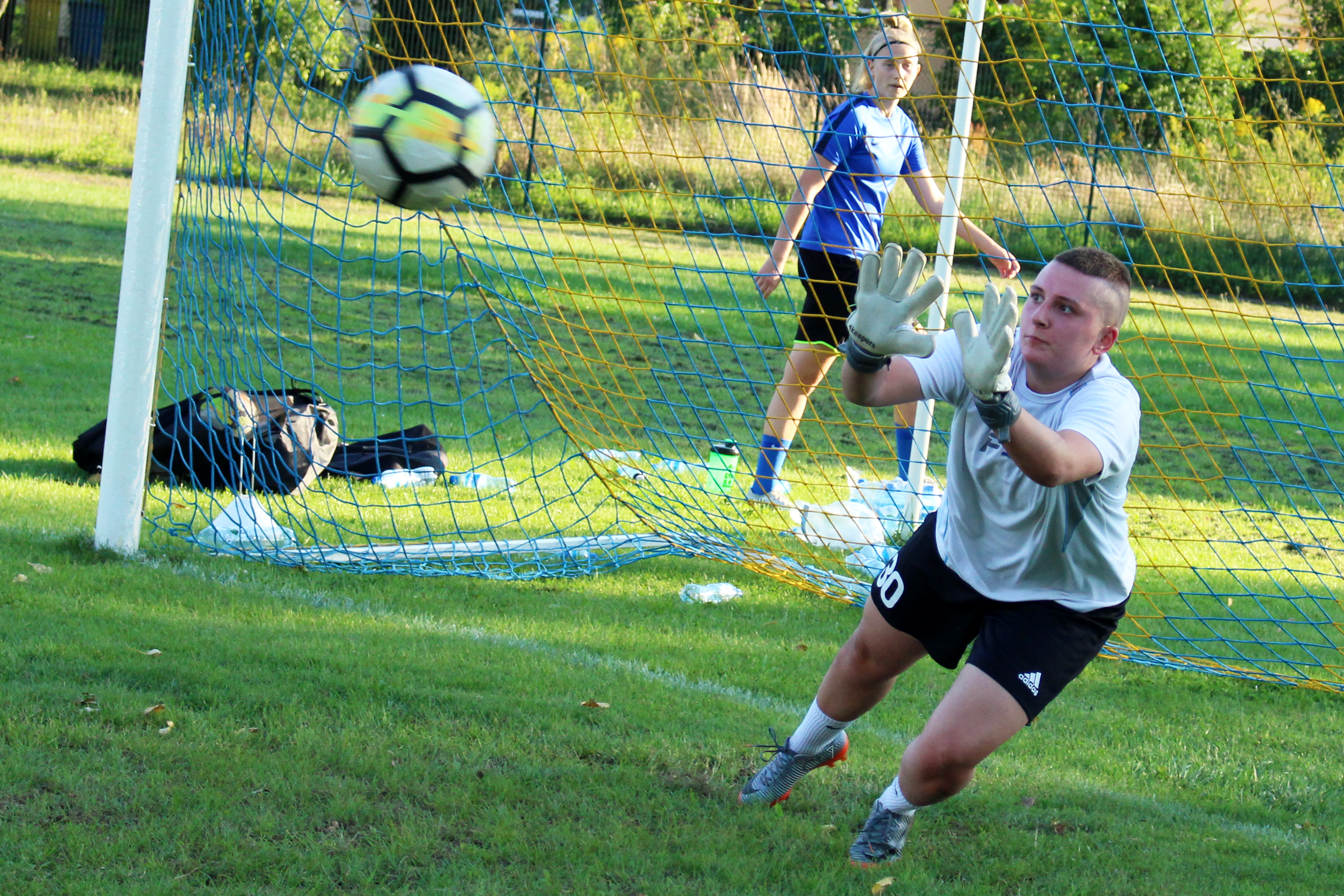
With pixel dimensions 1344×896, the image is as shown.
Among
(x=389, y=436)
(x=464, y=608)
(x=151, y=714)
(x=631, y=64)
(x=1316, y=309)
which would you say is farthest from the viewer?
(x=631, y=64)

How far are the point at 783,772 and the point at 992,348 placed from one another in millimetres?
1373

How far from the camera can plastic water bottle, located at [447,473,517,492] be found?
6035 millimetres

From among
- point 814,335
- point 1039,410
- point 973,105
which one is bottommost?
point 814,335

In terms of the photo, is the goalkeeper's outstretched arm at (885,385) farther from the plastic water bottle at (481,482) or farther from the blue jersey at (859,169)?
the plastic water bottle at (481,482)

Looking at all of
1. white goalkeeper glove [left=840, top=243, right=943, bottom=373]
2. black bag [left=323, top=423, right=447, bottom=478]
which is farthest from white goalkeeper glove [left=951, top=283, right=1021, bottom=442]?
black bag [left=323, top=423, right=447, bottom=478]

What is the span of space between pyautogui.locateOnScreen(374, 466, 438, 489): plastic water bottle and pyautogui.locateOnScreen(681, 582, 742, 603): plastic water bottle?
165 cm

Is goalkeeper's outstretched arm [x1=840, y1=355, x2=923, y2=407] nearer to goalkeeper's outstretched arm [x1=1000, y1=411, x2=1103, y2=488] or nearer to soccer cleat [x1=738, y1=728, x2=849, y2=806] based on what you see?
goalkeeper's outstretched arm [x1=1000, y1=411, x2=1103, y2=488]

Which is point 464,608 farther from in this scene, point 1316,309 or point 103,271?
point 1316,309

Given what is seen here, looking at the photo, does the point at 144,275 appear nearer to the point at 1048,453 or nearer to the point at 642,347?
the point at 1048,453

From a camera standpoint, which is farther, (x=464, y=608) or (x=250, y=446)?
(x=250, y=446)

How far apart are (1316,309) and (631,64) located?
10.7 metres

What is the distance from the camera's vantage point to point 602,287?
12.2m

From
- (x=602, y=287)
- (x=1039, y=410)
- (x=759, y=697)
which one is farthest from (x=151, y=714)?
(x=602, y=287)

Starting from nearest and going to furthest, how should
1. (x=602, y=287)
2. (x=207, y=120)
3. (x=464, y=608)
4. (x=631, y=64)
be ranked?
(x=464, y=608) < (x=207, y=120) < (x=602, y=287) < (x=631, y=64)
